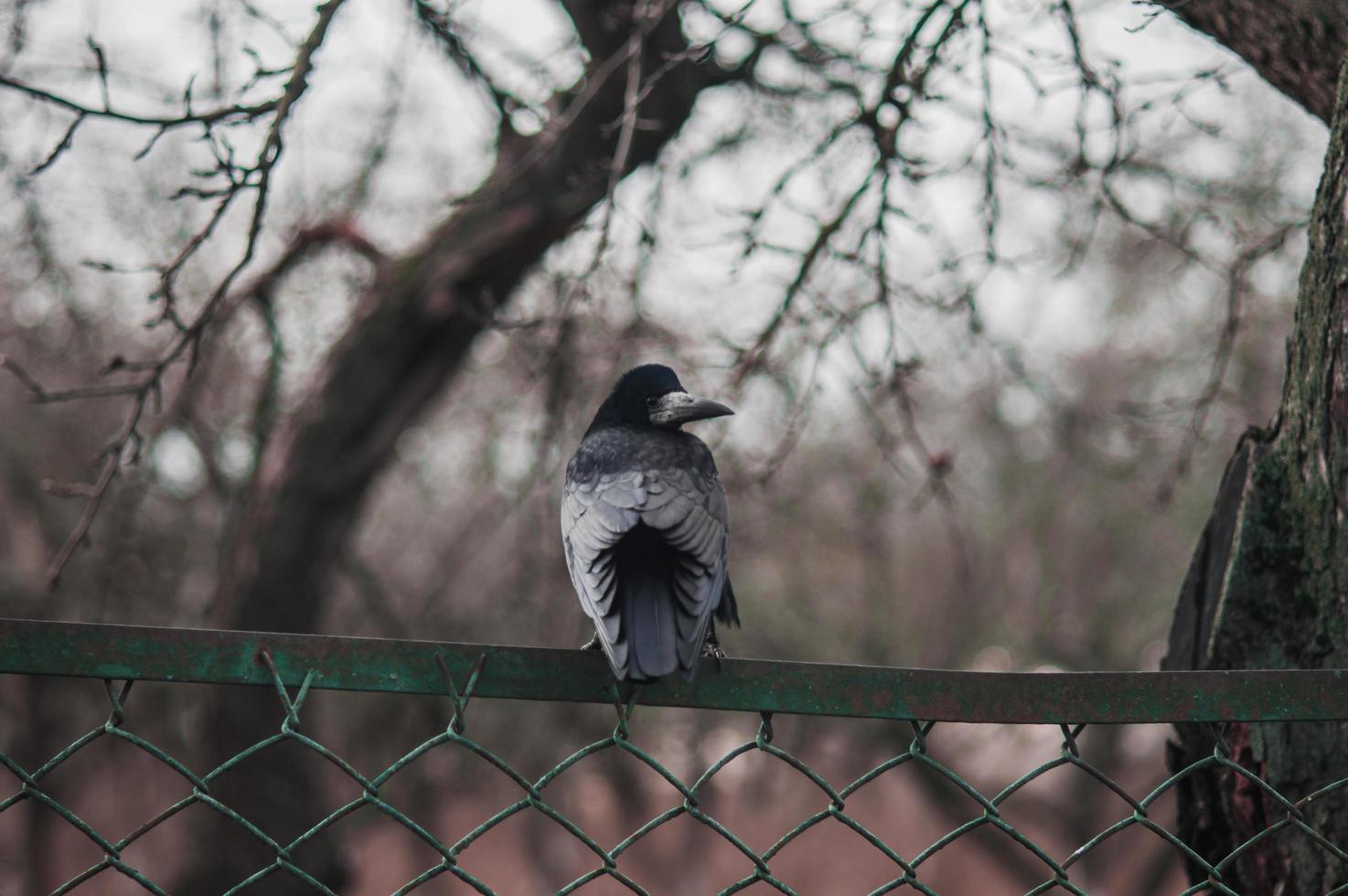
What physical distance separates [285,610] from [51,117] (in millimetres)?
2373

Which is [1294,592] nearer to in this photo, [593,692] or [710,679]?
[710,679]

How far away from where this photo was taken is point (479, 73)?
156 inches

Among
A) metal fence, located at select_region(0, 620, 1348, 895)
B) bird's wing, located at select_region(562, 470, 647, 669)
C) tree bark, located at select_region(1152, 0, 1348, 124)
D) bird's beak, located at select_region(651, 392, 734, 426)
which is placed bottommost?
metal fence, located at select_region(0, 620, 1348, 895)

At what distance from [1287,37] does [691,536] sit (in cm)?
160

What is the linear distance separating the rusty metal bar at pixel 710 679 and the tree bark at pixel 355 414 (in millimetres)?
3675

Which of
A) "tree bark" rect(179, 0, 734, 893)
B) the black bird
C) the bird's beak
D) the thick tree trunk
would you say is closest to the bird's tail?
the black bird

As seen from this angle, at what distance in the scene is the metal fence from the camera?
54.7 inches

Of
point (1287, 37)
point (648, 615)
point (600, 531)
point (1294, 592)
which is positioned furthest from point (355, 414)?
point (1294, 592)

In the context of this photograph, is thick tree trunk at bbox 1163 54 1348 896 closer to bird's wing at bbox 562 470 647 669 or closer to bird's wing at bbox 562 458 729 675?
bird's wing at bbox 562 458 729 675

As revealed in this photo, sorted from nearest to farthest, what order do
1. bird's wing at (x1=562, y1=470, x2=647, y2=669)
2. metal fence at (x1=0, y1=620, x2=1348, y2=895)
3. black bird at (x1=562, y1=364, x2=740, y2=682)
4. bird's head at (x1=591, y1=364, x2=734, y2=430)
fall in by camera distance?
metal fence at (x1=0, y1=620, x2=1348, y2=895) < black bird at (x1=562, y1=364, x2=740, y2=682) < bird's wing at (x1=562, y1=470, x2=647, y2=669) < bird's head at (x1=591, y1=364, x2=734, y2=430)

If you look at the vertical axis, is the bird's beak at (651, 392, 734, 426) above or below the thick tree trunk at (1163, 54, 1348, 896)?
above

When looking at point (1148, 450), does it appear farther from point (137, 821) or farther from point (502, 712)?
point (137, 821)

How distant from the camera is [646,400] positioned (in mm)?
3277

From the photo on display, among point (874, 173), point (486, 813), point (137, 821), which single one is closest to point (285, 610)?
point (874, 173)
